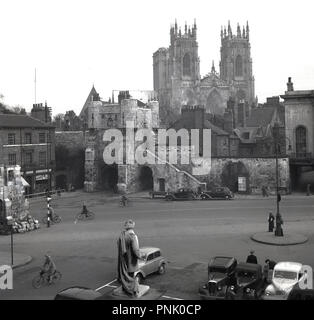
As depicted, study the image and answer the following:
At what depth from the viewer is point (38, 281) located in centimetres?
1852

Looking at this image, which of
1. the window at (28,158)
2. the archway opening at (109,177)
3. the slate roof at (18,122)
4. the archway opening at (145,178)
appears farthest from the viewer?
the archway opening at (109,177)

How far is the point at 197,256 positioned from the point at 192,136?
3321cm

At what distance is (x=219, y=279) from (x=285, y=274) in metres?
2.48

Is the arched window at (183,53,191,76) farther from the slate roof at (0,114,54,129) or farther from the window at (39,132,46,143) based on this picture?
the window at (39,132,46,143)

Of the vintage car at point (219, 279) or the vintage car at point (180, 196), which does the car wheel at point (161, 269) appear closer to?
the vintage car at point (219, 279)

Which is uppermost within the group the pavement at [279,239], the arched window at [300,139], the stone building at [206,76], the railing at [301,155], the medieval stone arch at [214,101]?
the stone building at [206,76]

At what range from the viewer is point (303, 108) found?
5141 centimetres

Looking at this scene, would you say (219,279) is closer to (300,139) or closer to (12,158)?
(12,158)

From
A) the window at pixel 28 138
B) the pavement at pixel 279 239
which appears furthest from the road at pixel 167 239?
the window at pixel 28 138

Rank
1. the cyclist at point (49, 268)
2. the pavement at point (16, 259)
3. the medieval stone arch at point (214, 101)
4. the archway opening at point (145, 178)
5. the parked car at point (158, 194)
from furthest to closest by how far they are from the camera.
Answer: the medieval stone arch at point (214, 101), the archway opening at point (145, 178), the parked car at point (158, 194), the pavement at point (16, 259), the cyclist at point (49, 268)

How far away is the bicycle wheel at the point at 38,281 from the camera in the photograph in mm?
18328

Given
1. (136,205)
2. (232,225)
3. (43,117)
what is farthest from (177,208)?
(43,117)

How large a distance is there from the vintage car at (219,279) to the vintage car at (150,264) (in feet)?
9.55

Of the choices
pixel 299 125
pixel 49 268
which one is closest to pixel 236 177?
pixel 299 125
